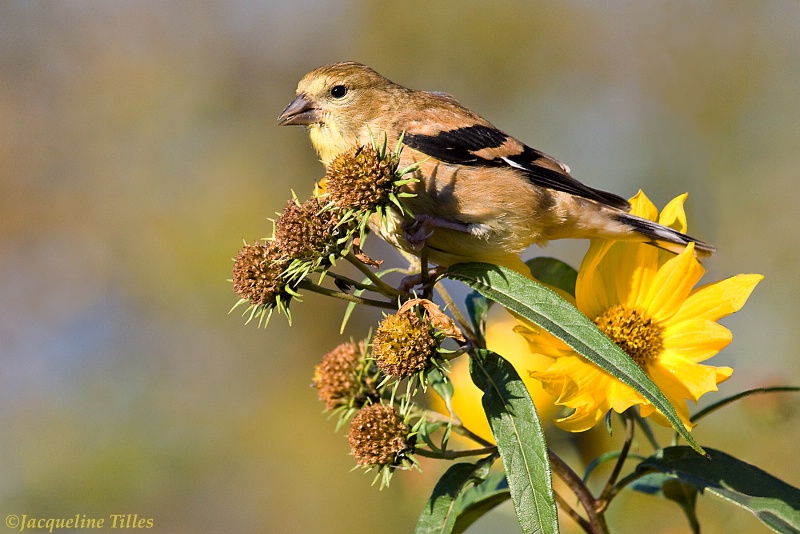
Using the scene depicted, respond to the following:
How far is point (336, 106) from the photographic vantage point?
294 cm

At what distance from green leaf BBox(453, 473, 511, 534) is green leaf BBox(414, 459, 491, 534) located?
194mm

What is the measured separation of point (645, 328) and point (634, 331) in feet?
0.13

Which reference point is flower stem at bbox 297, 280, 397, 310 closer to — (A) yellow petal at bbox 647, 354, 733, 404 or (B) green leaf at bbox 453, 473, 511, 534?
(B) green leaf at bbox 453, 473, 511, 534

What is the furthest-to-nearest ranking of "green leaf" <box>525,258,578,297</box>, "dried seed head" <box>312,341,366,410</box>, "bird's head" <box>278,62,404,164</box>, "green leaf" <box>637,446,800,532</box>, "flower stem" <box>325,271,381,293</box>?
"bird's head" <box>278,62,404,164</box> < "green leaf" <box>525,258,578,297</box> < "dried seed head" <box>312,341,366,410</box> < "flower stem" <box>325,271,381,293</box> < "green leaf" <box>637,446,800,532</box>

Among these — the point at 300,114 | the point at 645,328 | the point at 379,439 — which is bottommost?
the point at 379,439

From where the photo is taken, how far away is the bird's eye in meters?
2.97

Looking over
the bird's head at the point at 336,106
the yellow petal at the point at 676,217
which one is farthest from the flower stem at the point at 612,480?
the bird's head at the point at 336,106

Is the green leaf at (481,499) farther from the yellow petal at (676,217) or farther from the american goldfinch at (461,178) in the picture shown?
the yellow petal at (676,217)

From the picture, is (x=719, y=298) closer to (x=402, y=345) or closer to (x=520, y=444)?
(x=520, y=444)

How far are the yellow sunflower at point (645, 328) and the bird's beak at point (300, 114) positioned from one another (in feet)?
4.23

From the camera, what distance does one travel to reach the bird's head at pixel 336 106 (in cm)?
291

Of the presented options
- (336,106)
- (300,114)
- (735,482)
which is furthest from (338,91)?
(735,482)

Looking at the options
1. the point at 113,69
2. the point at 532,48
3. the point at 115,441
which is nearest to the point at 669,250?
the point at 115,441

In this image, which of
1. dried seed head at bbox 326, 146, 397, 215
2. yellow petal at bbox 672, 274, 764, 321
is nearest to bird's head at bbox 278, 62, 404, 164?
dried seed head at bbox 326, 146, 397, 215
